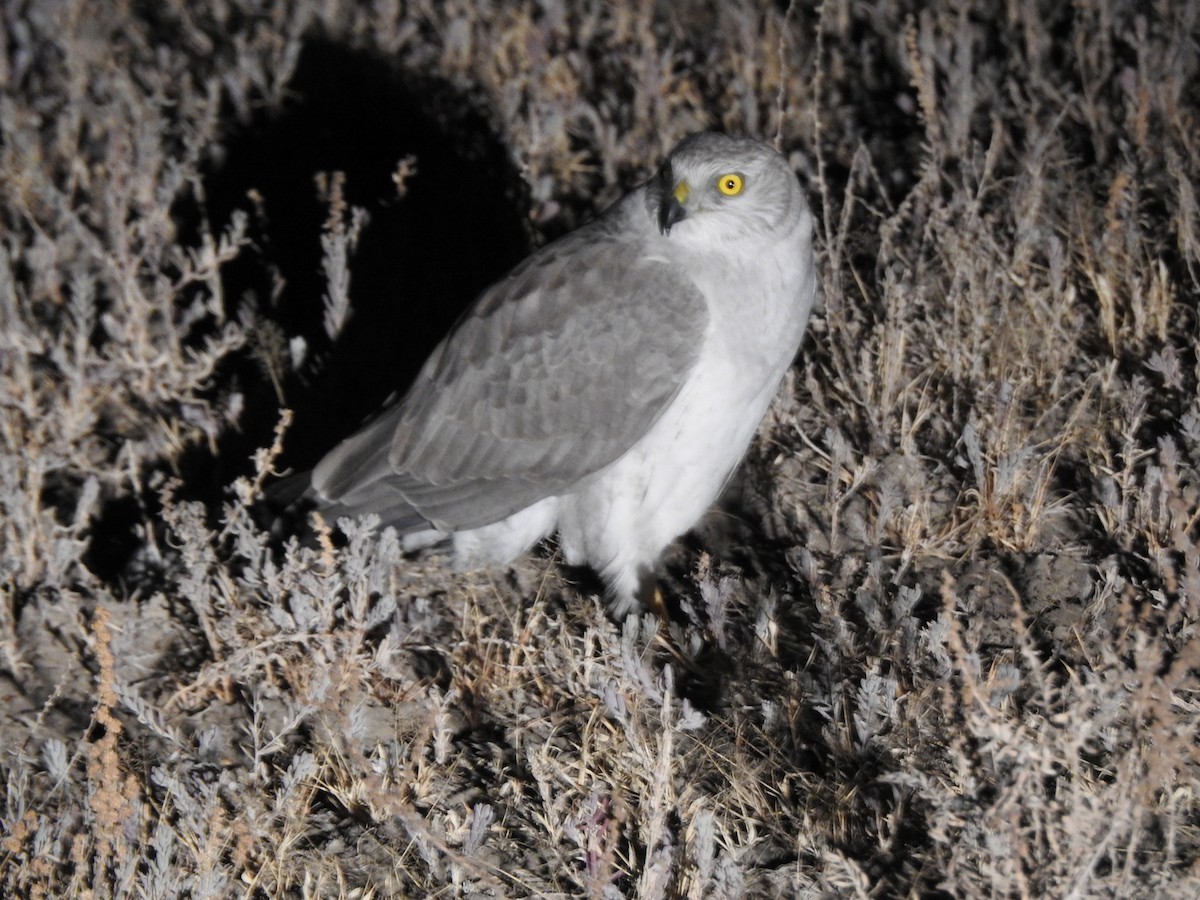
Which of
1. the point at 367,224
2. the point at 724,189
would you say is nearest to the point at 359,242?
the point at 367,224

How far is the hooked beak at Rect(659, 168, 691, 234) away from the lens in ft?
10.8

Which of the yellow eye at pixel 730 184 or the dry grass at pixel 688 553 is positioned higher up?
the yellow eye at pixel 730 184

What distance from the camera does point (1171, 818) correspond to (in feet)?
7.77

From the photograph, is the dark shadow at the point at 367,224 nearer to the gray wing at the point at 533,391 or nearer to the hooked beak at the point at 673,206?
the gray wing at the point at 533,391

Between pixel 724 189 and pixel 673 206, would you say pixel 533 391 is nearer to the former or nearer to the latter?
pixel 673 206

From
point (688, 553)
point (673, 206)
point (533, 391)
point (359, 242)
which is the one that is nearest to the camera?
point (673, 206)

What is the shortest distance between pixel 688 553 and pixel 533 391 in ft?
2.66

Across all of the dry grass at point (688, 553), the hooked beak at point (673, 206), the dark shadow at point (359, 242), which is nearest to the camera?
the dry grass at point (688, 553)

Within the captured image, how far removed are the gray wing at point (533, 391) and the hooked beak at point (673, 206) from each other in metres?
0.11

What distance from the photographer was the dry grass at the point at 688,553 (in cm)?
271

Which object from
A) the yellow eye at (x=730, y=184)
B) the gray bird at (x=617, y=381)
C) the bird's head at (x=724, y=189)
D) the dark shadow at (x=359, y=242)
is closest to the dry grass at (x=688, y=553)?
the dark shadow at (x=359, y=242)

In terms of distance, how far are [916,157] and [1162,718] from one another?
3400 millimetres

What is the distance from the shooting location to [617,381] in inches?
131

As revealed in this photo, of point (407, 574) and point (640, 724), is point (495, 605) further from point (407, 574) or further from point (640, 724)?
point (640, 724)
